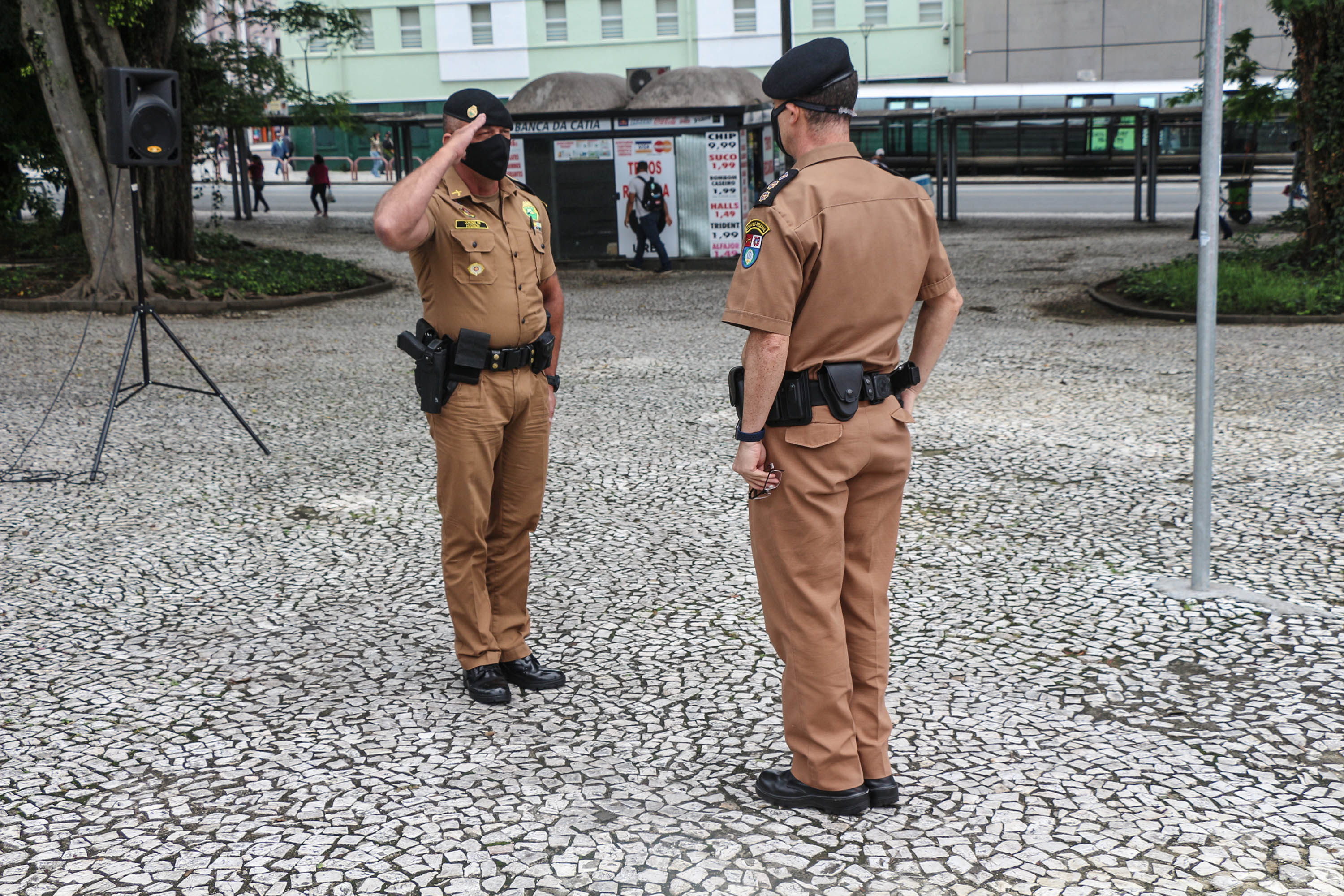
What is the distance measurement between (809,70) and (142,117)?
20.1 ft

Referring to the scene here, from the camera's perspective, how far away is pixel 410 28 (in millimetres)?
53125

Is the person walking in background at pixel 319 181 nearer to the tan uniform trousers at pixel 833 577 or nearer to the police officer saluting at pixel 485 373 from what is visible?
the police officer saluting at pixel 485 373

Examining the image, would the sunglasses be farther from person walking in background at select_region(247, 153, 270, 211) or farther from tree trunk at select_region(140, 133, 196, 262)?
person walking in background at select_region(247, 153, 270, 211)

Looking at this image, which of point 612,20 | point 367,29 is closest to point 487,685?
point 612,20

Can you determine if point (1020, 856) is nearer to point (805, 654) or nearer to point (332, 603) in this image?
point (805, 654)

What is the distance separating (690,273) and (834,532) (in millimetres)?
15692

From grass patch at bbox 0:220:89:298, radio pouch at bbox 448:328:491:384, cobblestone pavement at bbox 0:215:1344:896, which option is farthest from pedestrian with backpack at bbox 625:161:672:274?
radio pouch at bbox 448:328:491:384

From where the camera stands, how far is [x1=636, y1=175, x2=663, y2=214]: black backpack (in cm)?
1875

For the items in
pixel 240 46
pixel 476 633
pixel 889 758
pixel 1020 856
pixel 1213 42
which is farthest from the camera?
pixel 240 46

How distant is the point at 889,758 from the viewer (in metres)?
3.57

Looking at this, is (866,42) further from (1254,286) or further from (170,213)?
(1254,286)

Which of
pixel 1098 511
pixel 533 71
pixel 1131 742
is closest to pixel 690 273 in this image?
pixel 1098 511

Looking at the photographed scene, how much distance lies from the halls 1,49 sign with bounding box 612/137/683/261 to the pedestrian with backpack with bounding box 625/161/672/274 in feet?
0.07

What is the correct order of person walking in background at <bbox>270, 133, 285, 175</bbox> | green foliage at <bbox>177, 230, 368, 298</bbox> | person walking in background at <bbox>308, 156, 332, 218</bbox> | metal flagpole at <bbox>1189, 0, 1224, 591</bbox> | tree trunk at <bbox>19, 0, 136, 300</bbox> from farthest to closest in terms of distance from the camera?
person walking in background at <bbox>270, 133, 285, 175</bbox>
person walking in background at <bbox>308, 156, 332, 218</bbox>
green foliage at <bbox>177, 230, 368, 298</bbox>
tree trunk at <bbox>19, 0, 136, 300</bbox>
metal flagpole at <bbox>1189, 0, 1224, 591</bbox>
